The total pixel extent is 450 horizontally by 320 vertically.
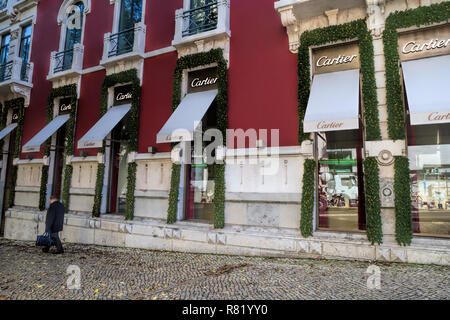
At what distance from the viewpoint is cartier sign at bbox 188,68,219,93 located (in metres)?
9.31

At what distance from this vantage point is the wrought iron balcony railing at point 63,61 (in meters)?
12.8

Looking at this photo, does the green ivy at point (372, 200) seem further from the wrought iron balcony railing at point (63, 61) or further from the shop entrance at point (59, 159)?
the wrought iron balcony railing at point (63, 61)

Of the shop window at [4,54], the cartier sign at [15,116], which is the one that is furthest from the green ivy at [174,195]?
the shop window at [4,54]

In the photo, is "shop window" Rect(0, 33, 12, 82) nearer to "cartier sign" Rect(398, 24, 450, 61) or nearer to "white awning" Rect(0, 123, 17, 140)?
"white awning" Rect(0, 123, 17, 140)

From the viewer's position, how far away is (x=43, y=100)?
44.2ft

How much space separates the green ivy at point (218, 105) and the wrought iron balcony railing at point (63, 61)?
6322 mm

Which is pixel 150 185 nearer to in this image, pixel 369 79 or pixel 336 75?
pixel 336 75

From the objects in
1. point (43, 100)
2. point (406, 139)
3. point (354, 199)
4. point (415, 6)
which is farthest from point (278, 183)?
point (43, 100)

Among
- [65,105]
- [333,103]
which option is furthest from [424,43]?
[65,105]

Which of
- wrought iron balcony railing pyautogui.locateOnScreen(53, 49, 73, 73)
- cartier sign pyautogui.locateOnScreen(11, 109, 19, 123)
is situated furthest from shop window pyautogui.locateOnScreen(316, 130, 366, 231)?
cartier sign pyautogui.locateOnScreen(11, 109, 19, 123)

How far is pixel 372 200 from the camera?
21.9ft

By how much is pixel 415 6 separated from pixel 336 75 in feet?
7.37

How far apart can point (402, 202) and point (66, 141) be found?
12.0 metres

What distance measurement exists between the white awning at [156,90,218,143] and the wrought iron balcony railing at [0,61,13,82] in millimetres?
10990
